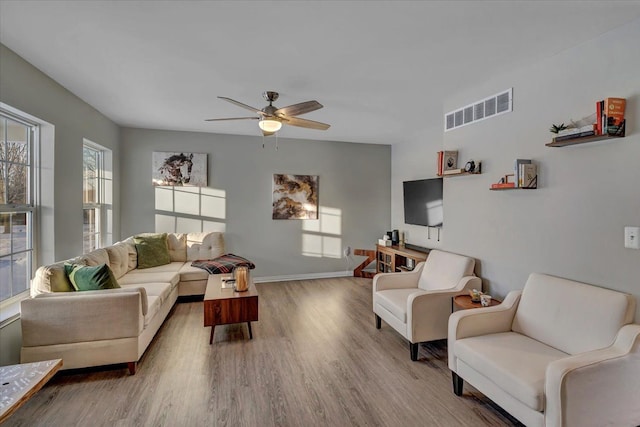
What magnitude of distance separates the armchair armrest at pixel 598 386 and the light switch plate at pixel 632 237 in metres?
0.50

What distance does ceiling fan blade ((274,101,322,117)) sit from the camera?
2680mm

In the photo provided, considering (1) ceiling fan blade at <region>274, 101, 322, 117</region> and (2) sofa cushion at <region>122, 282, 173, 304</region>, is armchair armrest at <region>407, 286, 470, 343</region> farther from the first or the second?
(2) sofa cushion at <region>122, 282, 173, 304</region>

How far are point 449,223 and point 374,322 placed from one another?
4.76 feet

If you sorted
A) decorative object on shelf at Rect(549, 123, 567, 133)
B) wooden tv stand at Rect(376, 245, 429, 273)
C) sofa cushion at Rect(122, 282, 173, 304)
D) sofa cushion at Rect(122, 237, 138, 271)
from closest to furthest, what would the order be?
decorative object on shelf at Rect(549, 123, 567, 133)
sofa cushion at Rect(122, 282, 173, 304)
sofa cushion at Rect(122, 237, 138, 271)
wooden tv stand at Rect(376, 245, 429, 273)

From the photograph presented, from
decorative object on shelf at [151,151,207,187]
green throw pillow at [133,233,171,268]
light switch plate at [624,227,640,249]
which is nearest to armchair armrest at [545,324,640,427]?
light switch plate at [624,227,640,249]

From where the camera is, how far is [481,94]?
3105 millimetres

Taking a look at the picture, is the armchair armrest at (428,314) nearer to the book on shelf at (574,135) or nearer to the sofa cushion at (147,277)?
the book on shelf at (574,135)

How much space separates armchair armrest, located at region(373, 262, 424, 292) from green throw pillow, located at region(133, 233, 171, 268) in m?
3.06

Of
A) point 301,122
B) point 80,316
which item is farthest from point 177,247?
point 301,122

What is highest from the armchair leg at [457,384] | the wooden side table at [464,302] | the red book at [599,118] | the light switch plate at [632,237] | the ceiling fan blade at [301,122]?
the ceiling fan blade at [301,122]

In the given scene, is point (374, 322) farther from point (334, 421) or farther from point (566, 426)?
point (566, 426)

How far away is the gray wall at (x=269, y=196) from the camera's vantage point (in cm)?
497

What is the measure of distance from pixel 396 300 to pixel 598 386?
163cm

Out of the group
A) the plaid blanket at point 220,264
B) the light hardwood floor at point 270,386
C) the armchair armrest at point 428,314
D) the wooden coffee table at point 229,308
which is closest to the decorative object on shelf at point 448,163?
the armchair armrest at point 428,314
